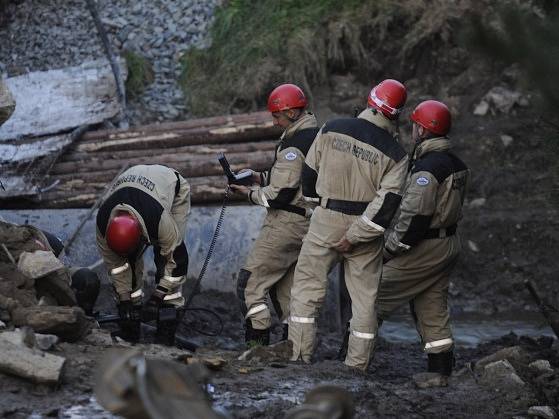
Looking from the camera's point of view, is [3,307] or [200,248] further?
[200,248]

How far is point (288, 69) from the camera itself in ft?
47.0

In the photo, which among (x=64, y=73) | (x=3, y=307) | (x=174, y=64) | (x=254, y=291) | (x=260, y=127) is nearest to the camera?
(x=3, y=307)

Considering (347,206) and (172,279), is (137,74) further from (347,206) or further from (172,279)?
(347,206)

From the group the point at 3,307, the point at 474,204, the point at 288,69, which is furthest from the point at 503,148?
the point at 3,307

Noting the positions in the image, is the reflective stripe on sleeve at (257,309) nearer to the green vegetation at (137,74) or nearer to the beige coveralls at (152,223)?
the beige coveralls at (152,223)

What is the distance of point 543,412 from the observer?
573 centimetres

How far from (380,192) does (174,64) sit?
9737 millimetres

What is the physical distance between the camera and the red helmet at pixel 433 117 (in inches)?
289

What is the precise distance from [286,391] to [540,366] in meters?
2.17

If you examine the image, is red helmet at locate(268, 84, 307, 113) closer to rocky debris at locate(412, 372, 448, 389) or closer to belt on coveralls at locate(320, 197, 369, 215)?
belt on coveralls at locate(320, 197, 369, 215)

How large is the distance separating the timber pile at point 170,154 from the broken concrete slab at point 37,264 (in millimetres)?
3773

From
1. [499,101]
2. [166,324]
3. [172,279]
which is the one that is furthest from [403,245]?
[499,101]

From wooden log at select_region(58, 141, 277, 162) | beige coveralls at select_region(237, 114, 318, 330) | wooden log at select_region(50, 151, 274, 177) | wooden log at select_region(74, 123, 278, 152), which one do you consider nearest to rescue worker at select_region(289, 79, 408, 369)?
beige coveralls at select_region(237, 114, 318, 330)

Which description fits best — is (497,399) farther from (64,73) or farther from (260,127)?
(64,73)
